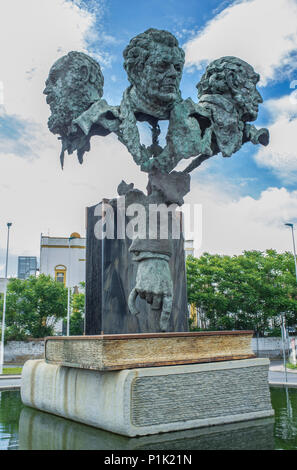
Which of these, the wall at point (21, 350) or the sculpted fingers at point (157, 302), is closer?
the sculpted fingers at point (157, 302)

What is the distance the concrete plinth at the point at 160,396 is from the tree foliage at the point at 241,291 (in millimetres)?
20583

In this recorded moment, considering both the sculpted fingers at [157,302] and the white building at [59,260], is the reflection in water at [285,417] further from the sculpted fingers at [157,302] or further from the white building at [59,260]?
the white building at [59,260]

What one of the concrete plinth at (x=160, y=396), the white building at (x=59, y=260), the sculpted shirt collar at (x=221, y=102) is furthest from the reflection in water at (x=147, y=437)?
the white building at (x=59, y=260)

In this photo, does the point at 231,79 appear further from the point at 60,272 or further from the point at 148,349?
the point at 60,272

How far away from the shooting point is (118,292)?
8516 mm

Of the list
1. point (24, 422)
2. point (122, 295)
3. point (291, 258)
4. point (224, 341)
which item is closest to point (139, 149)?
point (122, 295)

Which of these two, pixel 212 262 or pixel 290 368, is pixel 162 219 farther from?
pixel 212 262

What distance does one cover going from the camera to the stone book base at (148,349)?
217 inches

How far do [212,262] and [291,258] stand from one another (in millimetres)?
5624

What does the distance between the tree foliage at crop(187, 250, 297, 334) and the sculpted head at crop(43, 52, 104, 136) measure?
20200 millimetres

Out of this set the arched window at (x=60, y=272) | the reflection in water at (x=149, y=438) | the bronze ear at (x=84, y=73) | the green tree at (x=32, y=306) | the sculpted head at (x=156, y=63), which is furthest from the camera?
the arched window at (x=60, y=272)

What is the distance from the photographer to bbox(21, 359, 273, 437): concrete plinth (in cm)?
528

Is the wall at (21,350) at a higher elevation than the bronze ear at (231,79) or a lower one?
lower

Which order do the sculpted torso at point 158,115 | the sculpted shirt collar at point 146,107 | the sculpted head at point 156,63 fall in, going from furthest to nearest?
the sculpted shirt collar at point 146,107 < the sculpted head at point 156,63 < the sculpted torso at point 158,115
